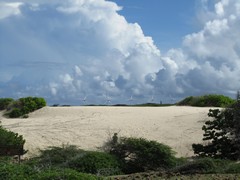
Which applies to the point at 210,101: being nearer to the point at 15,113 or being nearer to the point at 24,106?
the point at 24,106

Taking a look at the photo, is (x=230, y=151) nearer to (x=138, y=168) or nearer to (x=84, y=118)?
(x=138, y=168)

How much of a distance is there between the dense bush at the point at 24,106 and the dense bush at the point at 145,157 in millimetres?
17427

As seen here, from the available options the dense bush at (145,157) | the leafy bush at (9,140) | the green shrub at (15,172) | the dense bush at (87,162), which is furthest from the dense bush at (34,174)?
the leafy bush at (9,140)

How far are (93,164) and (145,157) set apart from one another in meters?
1.97

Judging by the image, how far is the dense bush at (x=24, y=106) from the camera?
33.5 m

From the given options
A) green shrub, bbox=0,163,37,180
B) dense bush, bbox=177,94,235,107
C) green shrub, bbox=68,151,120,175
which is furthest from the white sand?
green shrub, bbox=0,163,37,180

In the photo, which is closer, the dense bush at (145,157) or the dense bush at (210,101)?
the dense bush at (145,157)

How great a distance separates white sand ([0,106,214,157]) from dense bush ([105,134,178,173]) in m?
4.07

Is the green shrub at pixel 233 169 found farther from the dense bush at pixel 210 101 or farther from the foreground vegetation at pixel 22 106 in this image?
the foreground vegetation at pixel 22 106

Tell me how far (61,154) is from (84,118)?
11141 mm

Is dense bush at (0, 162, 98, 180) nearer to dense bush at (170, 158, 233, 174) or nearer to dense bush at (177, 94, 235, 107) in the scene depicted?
dense bush at (170, 158, 233, 174)

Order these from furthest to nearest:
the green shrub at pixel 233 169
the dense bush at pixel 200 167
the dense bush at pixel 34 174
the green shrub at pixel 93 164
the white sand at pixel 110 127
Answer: the white sand at pixel 110 127, the green shrub at pixel 93 164, the dense bush at pixel 200 167, the green shrub at pixel 233 169, the dense bush at pixel 34 174

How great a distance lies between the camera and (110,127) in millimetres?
25297

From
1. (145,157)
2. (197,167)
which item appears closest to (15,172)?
(197,167)
